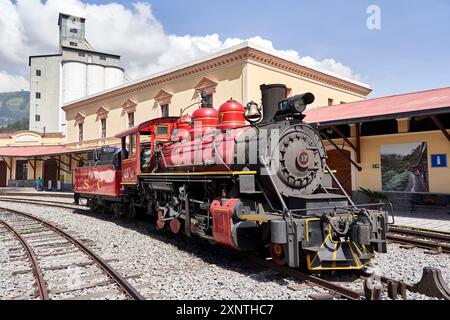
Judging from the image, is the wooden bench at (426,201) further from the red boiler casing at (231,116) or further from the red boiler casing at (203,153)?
the red boiler casing at (203,153)

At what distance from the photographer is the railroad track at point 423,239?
734 cm

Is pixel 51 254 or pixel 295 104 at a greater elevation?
pixel 295 104

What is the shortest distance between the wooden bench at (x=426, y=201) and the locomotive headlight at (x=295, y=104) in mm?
8902

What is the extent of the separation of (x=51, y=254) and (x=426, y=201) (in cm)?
1227

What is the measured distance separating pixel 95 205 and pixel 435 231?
461 inches

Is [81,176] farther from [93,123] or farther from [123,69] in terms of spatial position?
[123,69]

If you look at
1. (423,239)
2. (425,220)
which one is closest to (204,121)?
(423,239)

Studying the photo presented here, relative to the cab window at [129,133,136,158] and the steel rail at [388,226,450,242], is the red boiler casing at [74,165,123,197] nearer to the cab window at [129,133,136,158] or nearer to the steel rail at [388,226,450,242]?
the cab window at [129,133,136,158]

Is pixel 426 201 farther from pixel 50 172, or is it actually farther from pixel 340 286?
pixel 50 172

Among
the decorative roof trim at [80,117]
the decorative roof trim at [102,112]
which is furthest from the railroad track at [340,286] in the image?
the decorative roof trim at [80,117]

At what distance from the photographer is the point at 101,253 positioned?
24.2 feet

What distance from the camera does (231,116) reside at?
26.0 ft

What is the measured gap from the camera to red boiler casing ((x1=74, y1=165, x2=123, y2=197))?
1145 centimetres

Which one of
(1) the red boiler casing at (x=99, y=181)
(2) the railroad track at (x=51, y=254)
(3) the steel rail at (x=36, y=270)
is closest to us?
(3) the steel rail at (x=36, y=270)
